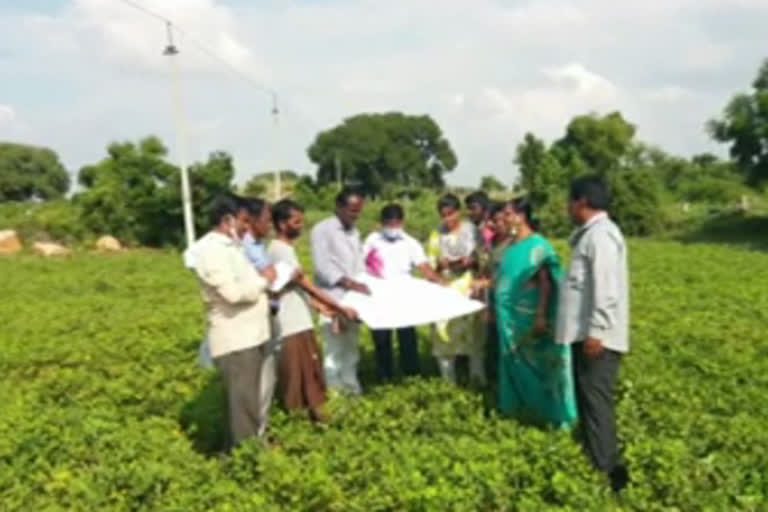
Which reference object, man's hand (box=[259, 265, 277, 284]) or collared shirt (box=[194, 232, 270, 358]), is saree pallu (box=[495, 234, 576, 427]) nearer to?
man's hand (box=[259, 265, 277, 284])

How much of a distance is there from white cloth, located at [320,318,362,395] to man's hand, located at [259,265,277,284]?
1086mm

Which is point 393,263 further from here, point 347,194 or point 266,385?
point 266,385

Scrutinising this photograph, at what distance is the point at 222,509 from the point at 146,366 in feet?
13.8

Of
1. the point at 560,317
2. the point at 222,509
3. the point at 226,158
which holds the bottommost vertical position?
the point at 222,509

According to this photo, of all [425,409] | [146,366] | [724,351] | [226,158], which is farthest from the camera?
[226,158]

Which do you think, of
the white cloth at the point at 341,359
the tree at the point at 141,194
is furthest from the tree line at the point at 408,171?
the white cloth at the point at 341,359

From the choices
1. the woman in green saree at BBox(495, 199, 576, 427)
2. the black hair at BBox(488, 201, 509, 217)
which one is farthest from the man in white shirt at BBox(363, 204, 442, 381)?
the woman in green saree at BBox(495, 199, 576, 427)

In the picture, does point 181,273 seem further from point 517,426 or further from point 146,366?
point 517,426

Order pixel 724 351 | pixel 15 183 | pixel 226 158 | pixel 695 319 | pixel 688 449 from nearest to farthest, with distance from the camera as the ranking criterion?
pixel 688 449, pixel 724 351, pixel 695 319, pixel 226 158, pixel 15 183

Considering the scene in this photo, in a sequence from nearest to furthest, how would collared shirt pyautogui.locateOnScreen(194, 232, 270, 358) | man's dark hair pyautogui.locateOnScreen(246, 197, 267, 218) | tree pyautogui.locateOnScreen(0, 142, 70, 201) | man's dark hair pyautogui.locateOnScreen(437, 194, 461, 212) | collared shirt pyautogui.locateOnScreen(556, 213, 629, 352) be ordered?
collared shirt pyautogui.locateOnScreen(556, 213, 629, 352) < collared shirt pyautogui.locateOnScreen(194, 232, 270, 358) < man's dark hair pyautogui.locateOnScreen(246, 197, 267, 218) < man's dark hair pyautogui.locateOnScreen(437, 194, 461, 212) < tree pyautogui.locateOnScreen(0, 142, 70, 201)

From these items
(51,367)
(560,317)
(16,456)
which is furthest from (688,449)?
(51,367)

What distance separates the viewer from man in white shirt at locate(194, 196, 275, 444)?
5297 millimetres

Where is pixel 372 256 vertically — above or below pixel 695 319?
above

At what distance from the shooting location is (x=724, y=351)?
308 inches
